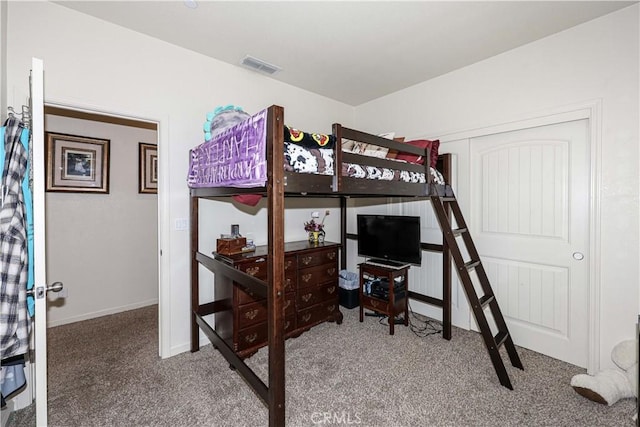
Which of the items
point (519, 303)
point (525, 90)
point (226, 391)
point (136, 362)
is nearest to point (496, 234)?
point (519, 303)

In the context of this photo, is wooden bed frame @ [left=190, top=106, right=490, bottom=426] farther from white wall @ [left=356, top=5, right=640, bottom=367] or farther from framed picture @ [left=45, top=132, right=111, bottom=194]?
framed picture @ [left=45, top=132, right=111, bottom=194]

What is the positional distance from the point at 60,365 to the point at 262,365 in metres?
1.64

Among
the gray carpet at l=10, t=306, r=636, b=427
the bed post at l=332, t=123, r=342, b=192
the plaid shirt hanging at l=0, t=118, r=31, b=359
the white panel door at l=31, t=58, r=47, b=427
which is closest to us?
the white panel door at l=31, t=58, r=47, b=427

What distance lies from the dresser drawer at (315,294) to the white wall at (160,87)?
2.84 feet

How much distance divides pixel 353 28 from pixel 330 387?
2708 mm

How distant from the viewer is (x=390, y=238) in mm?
3213

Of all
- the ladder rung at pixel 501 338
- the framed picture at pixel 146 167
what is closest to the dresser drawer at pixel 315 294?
the ladder rung at pixel 501 338

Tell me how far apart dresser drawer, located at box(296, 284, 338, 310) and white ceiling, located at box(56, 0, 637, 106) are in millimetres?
2266

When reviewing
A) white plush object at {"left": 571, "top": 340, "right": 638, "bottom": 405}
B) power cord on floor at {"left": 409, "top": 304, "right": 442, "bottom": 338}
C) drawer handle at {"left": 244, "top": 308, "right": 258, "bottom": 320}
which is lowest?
power cord on floor at {"left": 409, "top": 304, "right": 442, "bottom": 338}

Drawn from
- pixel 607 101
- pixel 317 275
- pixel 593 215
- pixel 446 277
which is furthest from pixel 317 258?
pixel 607 101

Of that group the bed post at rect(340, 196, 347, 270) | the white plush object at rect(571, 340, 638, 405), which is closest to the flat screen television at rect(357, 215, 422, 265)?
the bed post at rect(340, 196, 347, 270)

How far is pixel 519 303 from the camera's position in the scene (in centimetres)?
265

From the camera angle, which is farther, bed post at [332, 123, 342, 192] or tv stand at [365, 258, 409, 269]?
tv stand at [365, 258, 409, 269]

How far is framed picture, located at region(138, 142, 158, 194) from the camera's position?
3693 mm
